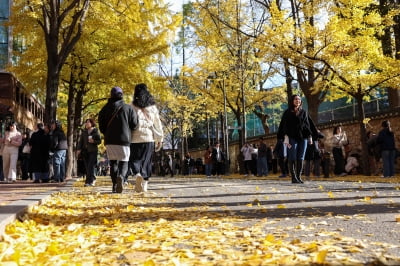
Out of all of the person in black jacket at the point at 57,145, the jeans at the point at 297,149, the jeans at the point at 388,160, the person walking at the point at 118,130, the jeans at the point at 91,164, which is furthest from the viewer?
the jeans at the point at 388,160

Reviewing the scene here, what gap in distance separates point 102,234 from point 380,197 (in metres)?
4.28

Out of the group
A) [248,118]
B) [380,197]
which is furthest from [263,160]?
[248,118]

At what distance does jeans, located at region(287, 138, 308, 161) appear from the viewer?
1011cm

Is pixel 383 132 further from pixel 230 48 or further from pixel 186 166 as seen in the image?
pixel 186 166

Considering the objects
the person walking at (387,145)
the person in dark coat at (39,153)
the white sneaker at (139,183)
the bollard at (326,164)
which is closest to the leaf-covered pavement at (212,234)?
the white sneaker at (139,183)

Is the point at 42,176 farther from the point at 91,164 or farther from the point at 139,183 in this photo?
the point at 139,183

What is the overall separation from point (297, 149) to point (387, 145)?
14.2 feet

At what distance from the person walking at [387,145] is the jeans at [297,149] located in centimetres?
416

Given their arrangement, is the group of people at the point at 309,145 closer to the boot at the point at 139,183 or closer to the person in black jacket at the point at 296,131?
the person in black jacket at the point at 296,131

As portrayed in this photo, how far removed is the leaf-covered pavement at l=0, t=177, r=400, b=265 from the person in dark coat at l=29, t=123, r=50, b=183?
719 centimetres

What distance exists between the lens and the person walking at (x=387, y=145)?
1317 centimetres

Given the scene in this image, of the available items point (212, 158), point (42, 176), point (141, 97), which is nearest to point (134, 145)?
→ point (141, 97)

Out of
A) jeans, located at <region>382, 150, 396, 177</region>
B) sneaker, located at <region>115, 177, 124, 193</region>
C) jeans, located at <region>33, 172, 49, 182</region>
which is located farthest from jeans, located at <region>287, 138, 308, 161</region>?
jeans, located at <region>33, 172, 49, 182</region>

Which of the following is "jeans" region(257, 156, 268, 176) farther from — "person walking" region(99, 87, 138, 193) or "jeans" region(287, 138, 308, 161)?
"person walking" region(99, 87, 138, 193)
